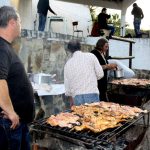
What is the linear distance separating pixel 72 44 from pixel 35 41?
1911 millimetres

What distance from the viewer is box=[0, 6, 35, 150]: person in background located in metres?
3.45

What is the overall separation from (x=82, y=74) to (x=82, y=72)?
0.04m

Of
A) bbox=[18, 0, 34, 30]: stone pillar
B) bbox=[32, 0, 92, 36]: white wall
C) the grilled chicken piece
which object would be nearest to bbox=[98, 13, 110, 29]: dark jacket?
bbox=[32, 0, 92, 36]: white wall

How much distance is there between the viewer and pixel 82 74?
18.6 ft

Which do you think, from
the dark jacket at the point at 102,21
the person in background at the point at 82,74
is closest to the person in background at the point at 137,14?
the dark jacket at the point at 102,21

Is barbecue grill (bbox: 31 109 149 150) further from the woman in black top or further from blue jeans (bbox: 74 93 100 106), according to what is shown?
the woman in black top

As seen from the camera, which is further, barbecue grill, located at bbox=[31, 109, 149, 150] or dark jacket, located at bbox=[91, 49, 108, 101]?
dark jacket, located at bbox=[91, 49, 108, 101]

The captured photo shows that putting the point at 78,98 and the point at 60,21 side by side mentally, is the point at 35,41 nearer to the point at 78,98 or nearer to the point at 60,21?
the point at 78,98

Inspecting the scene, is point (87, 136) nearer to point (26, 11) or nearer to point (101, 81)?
point (101, 81)

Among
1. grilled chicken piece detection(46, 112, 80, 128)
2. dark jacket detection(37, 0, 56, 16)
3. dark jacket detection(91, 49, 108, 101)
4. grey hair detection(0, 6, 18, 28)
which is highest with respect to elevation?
dark jacket detection(37, 0, 56, 16)

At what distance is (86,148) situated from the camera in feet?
11.9

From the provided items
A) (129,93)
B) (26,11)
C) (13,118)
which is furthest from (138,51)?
(13,118)

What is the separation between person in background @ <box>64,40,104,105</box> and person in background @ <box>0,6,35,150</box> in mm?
1932

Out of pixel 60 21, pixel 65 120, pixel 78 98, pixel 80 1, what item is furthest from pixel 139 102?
pixel 80 1
